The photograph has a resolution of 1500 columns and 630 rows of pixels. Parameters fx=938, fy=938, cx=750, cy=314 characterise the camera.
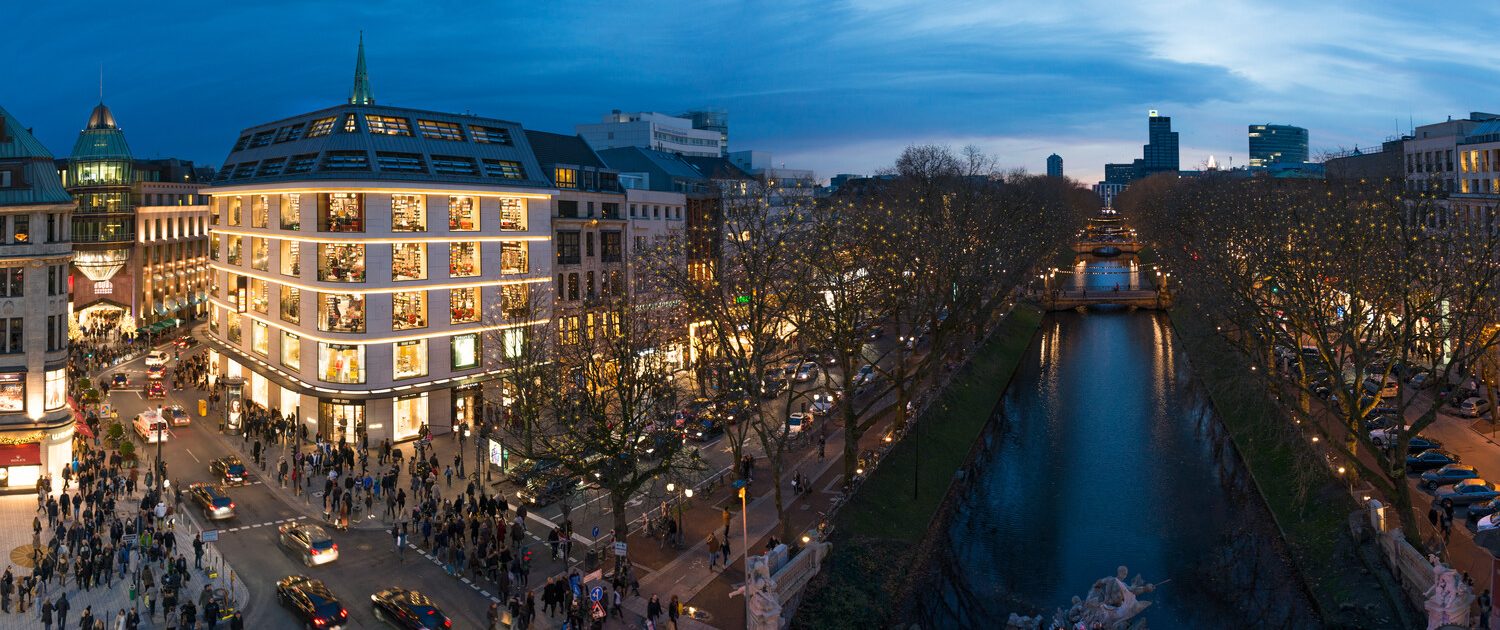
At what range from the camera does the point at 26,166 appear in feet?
159

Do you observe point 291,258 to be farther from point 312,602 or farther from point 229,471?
point 312,602

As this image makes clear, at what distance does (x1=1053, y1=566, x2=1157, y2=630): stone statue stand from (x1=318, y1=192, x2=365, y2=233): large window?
43.3m

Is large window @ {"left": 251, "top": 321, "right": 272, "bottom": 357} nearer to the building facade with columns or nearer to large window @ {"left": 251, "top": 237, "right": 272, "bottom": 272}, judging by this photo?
large window @ {"left": 251, "top": 237, "right": 272, "bottom": 272}

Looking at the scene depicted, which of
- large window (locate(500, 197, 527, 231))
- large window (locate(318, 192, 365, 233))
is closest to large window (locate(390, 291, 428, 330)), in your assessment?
large window (locate(318, 192, 365, 233))

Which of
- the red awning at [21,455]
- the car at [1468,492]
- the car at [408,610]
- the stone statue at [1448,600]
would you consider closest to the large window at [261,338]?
the red awning at [21,455]

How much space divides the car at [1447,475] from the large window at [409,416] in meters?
54.5

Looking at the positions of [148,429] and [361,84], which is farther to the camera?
[361,84]

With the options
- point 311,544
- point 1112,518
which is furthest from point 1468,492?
point 311,544

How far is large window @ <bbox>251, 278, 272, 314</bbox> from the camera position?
209 ft

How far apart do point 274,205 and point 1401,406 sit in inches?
2480

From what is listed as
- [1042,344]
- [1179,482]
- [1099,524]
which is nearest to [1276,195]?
[1042,344]

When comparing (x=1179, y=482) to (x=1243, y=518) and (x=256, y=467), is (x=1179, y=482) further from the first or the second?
(x=256, y=467)

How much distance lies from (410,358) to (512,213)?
1171 cm

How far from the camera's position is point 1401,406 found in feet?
123
